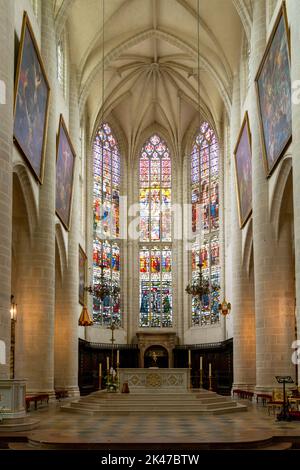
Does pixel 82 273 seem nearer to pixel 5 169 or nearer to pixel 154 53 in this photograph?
pixel 154 53

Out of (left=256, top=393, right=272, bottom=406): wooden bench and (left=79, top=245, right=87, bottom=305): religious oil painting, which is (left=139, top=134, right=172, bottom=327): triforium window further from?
(left=256, top=393, right=272, bottom=406): wooden bench

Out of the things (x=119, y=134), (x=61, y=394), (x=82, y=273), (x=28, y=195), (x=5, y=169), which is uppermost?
(x=119, y=134)

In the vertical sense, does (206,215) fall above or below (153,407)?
above

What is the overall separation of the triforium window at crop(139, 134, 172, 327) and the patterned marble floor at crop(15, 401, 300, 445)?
22545 millimetres

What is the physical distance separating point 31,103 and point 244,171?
1035cm

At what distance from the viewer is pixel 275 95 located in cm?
2109

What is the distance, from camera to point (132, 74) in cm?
3900

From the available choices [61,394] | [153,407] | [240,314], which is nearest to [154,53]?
[240,314]

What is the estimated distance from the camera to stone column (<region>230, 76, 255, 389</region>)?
98.8 feet

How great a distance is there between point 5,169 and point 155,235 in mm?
26844

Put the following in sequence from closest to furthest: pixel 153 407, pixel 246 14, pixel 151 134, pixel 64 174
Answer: pixel 153 407
pixel 246 14
pixel 64 174
pixel 151 134

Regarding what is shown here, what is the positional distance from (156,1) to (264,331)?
16.6 meters

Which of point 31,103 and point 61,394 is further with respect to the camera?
point 61,394

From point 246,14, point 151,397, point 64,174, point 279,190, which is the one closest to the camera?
point 151,397
